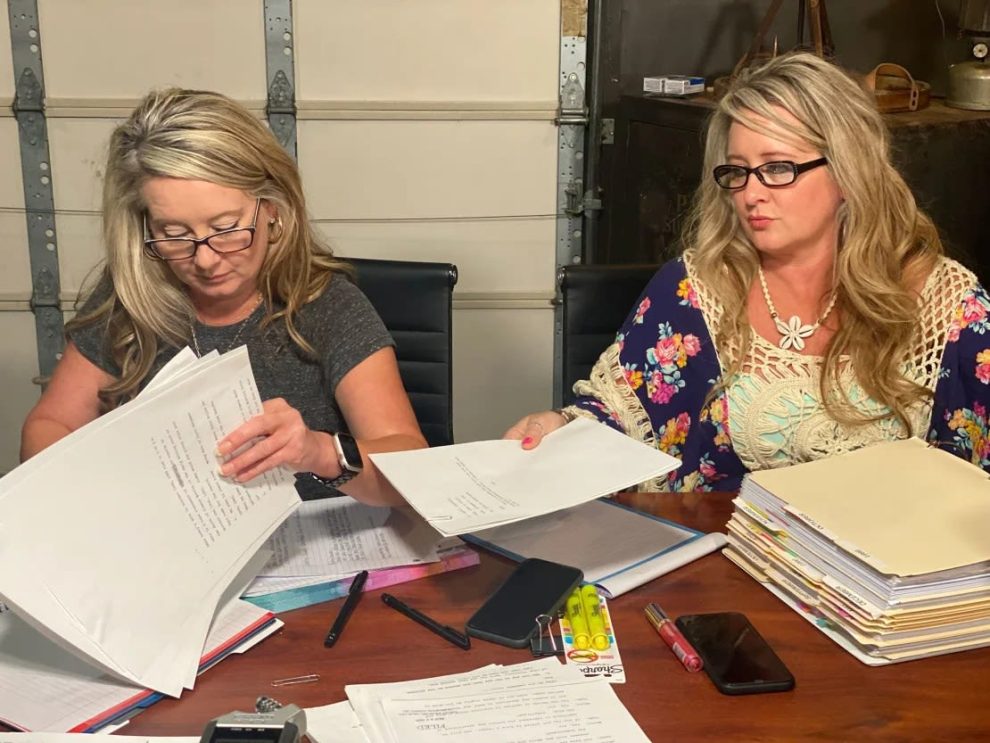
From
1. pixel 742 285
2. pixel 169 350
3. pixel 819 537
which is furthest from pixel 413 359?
pixel 819 537

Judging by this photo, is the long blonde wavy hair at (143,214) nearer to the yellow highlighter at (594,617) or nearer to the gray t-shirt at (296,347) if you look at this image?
the gray t-shirt at (296,347)

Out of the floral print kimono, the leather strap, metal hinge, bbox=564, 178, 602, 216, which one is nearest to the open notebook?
the floral print kimono

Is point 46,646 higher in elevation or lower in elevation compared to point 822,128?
lower

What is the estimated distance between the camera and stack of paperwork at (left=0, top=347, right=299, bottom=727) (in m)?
0.99

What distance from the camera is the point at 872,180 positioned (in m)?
1.74

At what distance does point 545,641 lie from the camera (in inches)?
45.3

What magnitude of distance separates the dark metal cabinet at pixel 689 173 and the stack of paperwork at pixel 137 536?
184cm

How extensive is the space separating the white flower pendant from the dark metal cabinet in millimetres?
1007

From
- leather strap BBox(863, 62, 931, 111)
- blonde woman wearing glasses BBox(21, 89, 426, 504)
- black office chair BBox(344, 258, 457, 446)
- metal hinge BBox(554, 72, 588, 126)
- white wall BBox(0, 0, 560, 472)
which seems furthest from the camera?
metal hinge BBox(554, 72, 588, 126)

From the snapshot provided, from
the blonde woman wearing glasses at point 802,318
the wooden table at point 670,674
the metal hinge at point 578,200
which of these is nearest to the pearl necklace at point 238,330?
the blonde woman wearing glasses at point 802,318

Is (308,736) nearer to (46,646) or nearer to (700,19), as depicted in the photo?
(46,646)

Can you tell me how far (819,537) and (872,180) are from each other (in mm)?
759

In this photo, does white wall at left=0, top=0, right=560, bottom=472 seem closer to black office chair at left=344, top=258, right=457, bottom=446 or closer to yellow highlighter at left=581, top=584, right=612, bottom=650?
black office chair at left=344, top=258, right=457, bottom=446

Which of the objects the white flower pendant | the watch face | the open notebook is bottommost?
the open notebook
